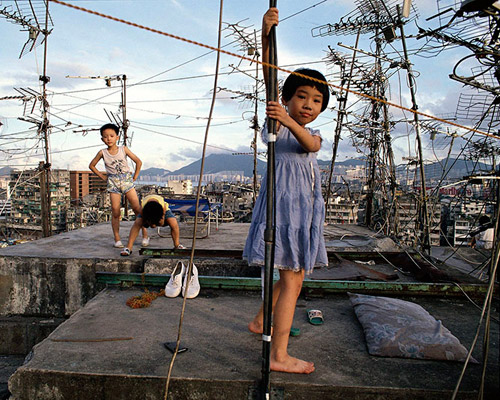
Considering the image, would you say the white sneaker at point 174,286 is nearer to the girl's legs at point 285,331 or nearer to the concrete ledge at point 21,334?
the girl's legs at point 285,331

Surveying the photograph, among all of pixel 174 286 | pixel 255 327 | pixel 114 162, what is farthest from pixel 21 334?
pixel 255 327

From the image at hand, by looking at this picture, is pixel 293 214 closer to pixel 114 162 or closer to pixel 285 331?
pixel 285 331

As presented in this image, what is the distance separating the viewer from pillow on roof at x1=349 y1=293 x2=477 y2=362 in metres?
1.99

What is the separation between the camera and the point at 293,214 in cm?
195

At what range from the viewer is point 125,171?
16.7 ft

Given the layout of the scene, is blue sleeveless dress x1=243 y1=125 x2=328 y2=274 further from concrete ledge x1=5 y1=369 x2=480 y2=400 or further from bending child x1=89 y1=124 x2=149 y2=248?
bending child x1=89 y1=124 x2=149 y2=248

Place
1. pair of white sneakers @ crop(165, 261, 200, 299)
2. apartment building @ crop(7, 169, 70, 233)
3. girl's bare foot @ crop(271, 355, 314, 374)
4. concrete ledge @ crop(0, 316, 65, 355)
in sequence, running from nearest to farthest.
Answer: girl's bare foot @ crop(271, 355, 314, 374), pair of white sneakers @ crop(165, 261, 200, 299), concrete ledge @ crop(0, 316, 65, 355), apartment building @ crop(7, 169, 70, 233)

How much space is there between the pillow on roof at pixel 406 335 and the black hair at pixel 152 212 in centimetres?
315

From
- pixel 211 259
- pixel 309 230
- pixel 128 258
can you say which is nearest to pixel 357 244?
pixel 211 259

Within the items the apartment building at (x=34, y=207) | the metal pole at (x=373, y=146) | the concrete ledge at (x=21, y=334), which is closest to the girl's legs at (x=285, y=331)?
the concrete ledge at (x=21, y=334)

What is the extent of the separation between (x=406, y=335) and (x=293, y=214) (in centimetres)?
102

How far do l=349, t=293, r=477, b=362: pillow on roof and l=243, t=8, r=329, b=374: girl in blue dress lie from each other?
53 cm

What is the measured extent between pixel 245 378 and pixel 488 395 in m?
1.18

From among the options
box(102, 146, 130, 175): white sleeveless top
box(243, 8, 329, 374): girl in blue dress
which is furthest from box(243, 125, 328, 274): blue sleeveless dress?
box(102, 146, 130, 175): white sleeveless top
